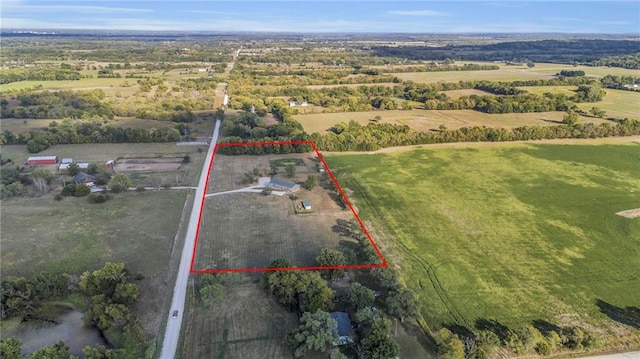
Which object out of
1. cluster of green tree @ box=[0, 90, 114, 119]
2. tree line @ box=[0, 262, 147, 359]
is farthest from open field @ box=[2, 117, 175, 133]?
tree line @ box=[0, 262, 147, 359]

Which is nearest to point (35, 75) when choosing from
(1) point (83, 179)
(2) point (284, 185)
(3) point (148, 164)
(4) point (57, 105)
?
(4) point (57, 105)

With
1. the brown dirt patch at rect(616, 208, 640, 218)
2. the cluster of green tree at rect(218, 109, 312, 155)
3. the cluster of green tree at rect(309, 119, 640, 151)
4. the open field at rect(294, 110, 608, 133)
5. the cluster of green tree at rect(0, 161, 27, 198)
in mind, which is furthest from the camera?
the open field at rect(294, 110, 608, 133)

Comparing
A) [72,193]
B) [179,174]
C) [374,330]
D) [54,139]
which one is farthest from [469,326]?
[54,139]

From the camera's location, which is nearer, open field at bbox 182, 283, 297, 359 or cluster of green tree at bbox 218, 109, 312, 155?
open field at bbox 182, 283, 297, 359

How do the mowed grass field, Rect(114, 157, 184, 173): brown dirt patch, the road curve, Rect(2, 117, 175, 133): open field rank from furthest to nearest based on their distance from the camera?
Rect(2, 117, 175, 133): open field, Rect(114, 157, 184, 173): brown dirt patch, the mowed grass field, the road curve

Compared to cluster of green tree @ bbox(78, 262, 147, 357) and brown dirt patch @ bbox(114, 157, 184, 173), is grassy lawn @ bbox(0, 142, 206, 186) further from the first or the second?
cluster of green tree @ bbox(78, 262, 147, 357)

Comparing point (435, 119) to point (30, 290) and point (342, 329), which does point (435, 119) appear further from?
point (30, 290)
